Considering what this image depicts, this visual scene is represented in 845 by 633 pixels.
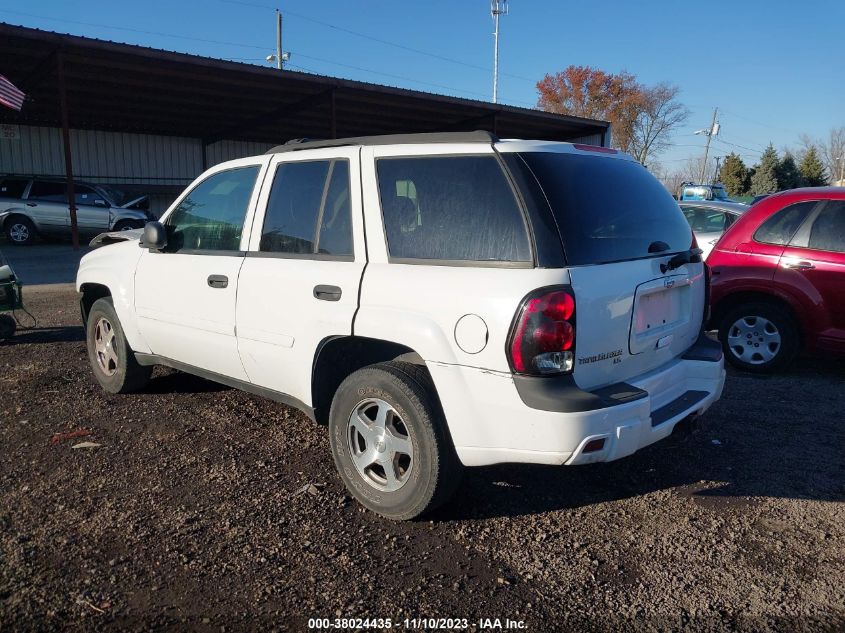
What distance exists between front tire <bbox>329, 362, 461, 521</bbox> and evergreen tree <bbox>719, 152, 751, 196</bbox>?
54817 millimetres

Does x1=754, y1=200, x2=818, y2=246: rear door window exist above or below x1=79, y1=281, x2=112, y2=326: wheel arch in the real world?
above

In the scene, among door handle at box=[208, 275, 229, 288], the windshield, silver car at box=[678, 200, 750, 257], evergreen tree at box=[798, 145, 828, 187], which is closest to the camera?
door handle at box=[208, 275, 229, 288]

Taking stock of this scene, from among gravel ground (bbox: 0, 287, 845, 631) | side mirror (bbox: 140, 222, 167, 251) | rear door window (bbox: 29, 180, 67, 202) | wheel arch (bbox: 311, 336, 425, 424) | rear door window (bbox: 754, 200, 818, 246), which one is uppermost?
rear door window (bbox: 29, 180, 67, 202)

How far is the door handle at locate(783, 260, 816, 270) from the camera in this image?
5.71 metres

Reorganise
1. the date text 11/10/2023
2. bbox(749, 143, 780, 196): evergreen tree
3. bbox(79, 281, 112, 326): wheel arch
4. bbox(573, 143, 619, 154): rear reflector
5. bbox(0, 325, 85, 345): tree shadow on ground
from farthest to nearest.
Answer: bbox(749, 143, 780, 196): evergreen tree < bbox(0, 325, 85, 345): tree shadow on ground < bbox(79, 281, 112, 326): wheel arch < bbox(573, 143, 619, 154): rear reflector < the date text 11/10/2023

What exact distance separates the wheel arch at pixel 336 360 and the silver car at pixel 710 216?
24.6 feet

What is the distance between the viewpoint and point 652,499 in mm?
3582

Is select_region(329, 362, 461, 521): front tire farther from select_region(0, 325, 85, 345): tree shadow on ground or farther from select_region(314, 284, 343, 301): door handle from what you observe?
select_region(0, 325, 85, 345): tree shadow on ground

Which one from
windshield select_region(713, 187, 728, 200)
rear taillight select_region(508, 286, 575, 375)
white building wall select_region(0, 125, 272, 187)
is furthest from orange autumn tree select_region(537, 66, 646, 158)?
rear taillight select_region(508, 286, 575, 375)

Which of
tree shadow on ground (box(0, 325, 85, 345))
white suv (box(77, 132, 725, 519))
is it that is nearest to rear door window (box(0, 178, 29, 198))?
tree shadow on ground (box(0, 325, 85, 345))

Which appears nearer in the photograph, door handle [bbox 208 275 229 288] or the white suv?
the white suv

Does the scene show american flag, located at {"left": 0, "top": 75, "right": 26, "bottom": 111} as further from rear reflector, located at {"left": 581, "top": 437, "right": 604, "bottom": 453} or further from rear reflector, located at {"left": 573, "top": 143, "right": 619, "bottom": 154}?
rear reflector, located at {"left": 581, "top": 437, "right": 604, "bottom": 453}

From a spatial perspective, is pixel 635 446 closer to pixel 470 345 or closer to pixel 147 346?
pixel 470 345

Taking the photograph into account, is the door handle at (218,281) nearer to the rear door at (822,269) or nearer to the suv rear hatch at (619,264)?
the suv rear hatch at (619,264)
